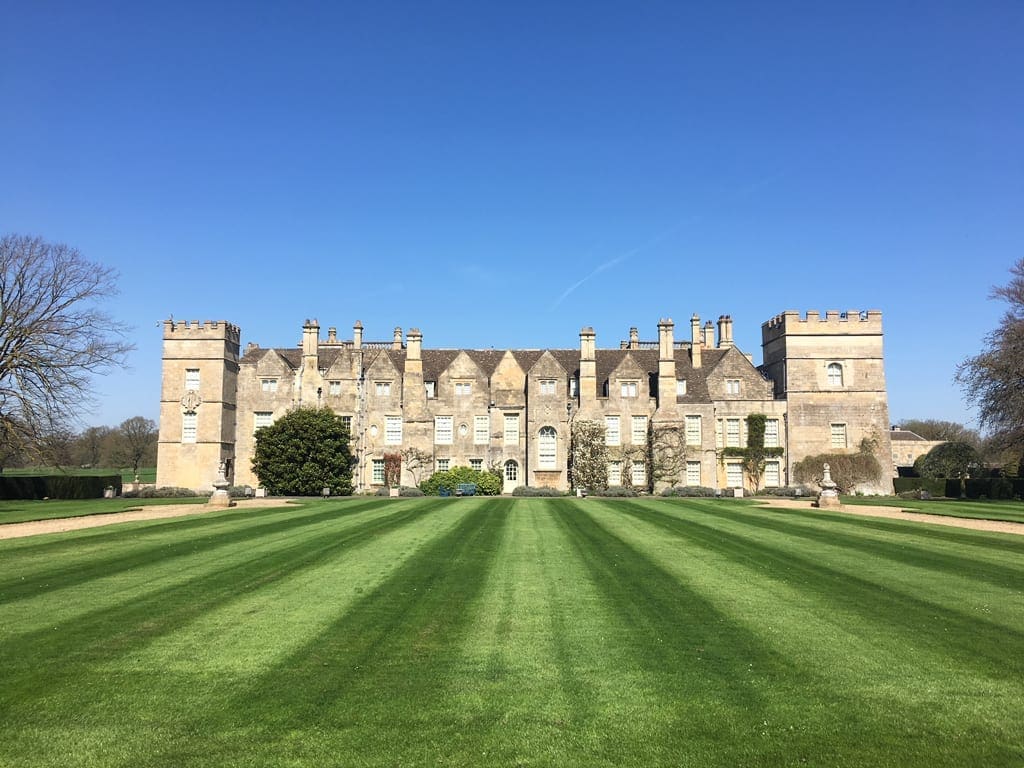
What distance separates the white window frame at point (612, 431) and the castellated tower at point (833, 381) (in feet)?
37.2

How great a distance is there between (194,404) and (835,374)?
44187 mm

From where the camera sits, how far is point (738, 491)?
44.8m

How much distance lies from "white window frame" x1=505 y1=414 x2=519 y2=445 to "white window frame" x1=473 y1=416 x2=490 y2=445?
4.31 feet

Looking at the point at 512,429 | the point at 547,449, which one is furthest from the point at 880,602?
the point at 512,429

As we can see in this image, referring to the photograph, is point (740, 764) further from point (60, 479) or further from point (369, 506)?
point (60, 479)

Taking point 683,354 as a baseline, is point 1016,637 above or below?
below

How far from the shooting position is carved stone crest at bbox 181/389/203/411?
1991 inches

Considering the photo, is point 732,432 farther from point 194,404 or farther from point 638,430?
point 194,404

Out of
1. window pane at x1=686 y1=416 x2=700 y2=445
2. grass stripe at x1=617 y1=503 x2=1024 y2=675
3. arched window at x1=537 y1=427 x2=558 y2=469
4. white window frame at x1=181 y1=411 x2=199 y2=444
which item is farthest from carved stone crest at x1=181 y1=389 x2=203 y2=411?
grass stripe at x1=617 y1=503 x2=1024 y2=675

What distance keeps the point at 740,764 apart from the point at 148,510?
29775 mm

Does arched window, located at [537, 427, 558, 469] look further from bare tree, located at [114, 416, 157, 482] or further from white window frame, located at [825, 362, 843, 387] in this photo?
bare tree, located at [114, 416, 157, 482]

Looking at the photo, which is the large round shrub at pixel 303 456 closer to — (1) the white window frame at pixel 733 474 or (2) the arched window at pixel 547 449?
(2) the arched window at pixel 547 449

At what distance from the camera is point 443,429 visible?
50.8 m

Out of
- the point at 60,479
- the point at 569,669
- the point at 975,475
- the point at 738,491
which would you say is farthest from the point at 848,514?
the point at 60,479
